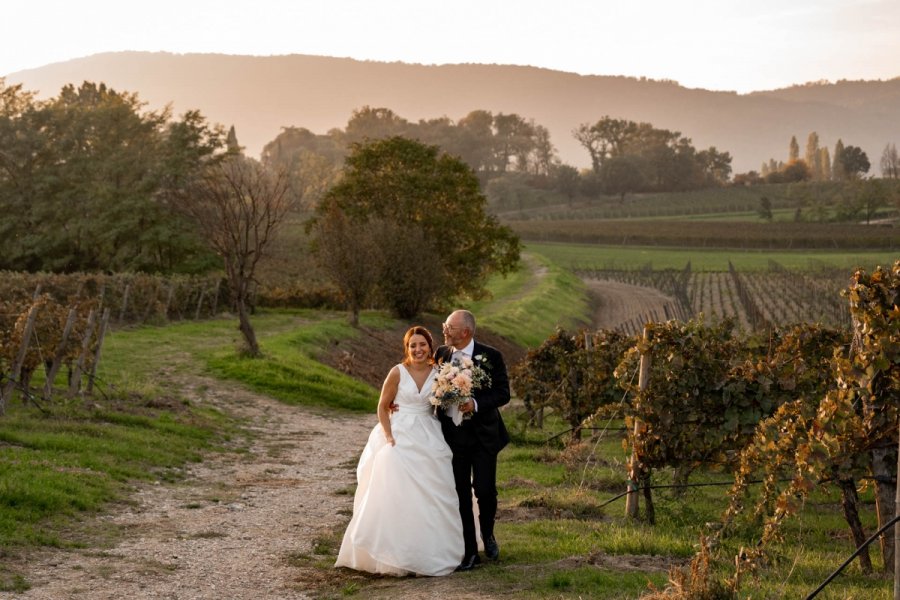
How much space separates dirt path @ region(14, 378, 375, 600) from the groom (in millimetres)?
1628

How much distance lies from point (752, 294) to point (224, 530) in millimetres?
53350

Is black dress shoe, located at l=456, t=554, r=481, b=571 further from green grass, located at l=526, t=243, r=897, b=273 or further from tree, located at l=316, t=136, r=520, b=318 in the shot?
green grass, located at l=526, t=243, r=897, b=273

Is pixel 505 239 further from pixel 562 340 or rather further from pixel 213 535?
pixel 213 535

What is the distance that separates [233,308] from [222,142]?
14551mm

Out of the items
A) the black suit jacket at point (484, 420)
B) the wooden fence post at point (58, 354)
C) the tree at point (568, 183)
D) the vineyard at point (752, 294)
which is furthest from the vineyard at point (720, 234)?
the black suit jacket at point (484, 420)

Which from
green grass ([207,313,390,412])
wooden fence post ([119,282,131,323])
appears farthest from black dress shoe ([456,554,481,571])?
wooden fence post ([119,282,131,323])

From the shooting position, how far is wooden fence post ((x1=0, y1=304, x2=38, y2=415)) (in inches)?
679

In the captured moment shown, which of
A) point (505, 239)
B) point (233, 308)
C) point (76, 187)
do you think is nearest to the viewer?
point (233, 308)

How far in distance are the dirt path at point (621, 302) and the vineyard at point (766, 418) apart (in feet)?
121

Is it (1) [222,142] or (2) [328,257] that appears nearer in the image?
(2) [328,257]

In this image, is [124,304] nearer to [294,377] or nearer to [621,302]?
[294,377]

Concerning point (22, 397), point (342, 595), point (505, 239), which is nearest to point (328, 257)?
point (505, 239)

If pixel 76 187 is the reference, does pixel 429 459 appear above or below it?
below

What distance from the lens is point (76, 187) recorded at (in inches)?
2248
